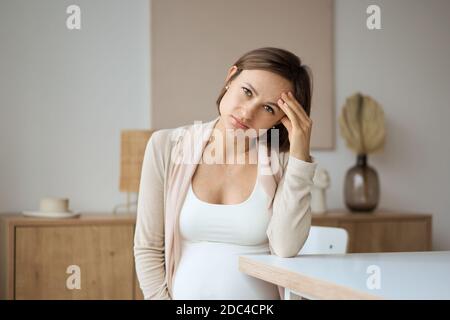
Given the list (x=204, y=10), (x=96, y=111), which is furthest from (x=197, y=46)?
(x=96, y=111)

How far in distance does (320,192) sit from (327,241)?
4.90 ft

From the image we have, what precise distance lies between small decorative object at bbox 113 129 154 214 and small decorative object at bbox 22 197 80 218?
353mm

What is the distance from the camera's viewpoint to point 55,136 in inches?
146

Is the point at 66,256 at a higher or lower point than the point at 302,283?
lower

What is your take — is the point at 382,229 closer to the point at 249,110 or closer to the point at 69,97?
the point at 69,97

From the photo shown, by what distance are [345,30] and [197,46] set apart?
3.37 ft

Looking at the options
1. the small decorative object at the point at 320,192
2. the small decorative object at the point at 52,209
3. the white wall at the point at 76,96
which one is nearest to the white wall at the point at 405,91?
the white wall at the point at 76,96

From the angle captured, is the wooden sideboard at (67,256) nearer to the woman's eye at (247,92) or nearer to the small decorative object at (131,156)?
the small decorative object at (131,156)

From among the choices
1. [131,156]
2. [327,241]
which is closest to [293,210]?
[327,241]

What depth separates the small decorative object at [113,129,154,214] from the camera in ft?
11.8

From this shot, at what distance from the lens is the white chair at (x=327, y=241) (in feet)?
7.65

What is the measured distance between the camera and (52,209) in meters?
3.36

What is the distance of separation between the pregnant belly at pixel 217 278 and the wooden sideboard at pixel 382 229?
1831mm

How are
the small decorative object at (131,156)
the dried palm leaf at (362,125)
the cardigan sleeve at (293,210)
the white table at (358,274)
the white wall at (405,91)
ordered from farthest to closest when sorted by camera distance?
the white wall at (405,91)
the dried palm leaf at (362,125)
the small decorative object at (131,156)
the cardigan sleeve at (293,210)
the white table at (358,274)
